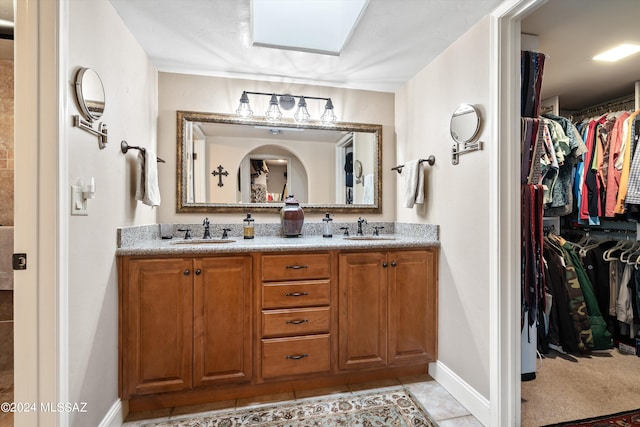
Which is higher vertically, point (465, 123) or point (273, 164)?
point (465, 123)

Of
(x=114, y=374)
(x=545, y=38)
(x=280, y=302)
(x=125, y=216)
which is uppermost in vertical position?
(x=545, y=38)

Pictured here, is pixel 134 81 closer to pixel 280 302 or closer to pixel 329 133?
pixel 329 133

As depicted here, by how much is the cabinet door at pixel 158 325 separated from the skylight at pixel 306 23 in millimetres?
1486

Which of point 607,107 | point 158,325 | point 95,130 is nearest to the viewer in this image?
point 95,130

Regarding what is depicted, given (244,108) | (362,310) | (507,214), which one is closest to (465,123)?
(507,214)

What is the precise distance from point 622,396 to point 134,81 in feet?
11.8

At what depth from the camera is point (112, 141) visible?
161 centimetres

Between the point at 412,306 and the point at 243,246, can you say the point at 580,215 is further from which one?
the point at 243,246

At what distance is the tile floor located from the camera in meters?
1.68

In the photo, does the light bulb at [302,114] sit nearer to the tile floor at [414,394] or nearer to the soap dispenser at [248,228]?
the soap dispenser at [248,228]

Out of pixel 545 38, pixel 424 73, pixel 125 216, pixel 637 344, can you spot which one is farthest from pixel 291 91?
pixel 637 344

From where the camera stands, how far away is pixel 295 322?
1874 millimetres

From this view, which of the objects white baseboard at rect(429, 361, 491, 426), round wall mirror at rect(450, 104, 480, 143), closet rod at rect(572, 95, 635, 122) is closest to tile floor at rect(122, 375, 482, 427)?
white baseboard at rect(429, 361, 491, 426)

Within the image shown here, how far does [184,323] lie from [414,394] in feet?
4.88
